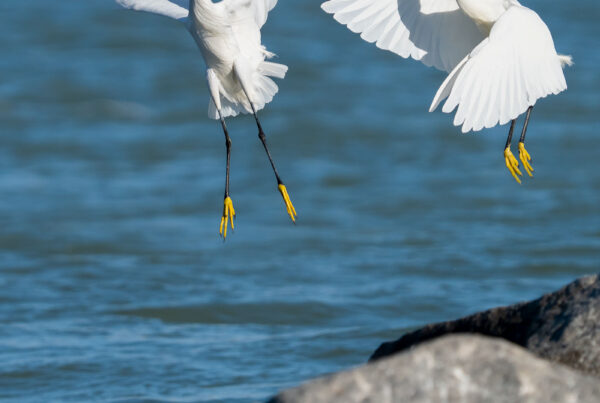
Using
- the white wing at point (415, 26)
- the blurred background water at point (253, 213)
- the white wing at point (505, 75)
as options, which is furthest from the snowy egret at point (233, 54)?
the blurred background water at point (253, 213)

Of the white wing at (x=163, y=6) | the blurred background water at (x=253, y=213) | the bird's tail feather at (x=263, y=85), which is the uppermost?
the white wing at (x=163, y=6)

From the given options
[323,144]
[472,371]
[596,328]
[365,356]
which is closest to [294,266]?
[365,356]

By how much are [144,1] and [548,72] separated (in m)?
2.34

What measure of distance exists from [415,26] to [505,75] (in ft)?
3.15

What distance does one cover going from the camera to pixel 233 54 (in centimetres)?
584

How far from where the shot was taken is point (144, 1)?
20.5 ft

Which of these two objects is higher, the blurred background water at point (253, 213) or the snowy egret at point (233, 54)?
the snowy egret at point (233, 54)

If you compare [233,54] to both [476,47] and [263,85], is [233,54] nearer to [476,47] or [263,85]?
[263,85]

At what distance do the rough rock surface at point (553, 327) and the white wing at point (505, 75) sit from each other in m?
1.59

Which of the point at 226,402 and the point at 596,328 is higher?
the point at 596,328

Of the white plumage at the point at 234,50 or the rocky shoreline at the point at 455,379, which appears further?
the white plumage at the point at 234,50

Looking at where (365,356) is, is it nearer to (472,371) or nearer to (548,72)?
(548,72)

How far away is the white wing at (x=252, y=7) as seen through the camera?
5.70 meters

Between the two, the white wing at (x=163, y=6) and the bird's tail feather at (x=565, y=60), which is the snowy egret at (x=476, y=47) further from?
the white wing at (x=163, y=6)
